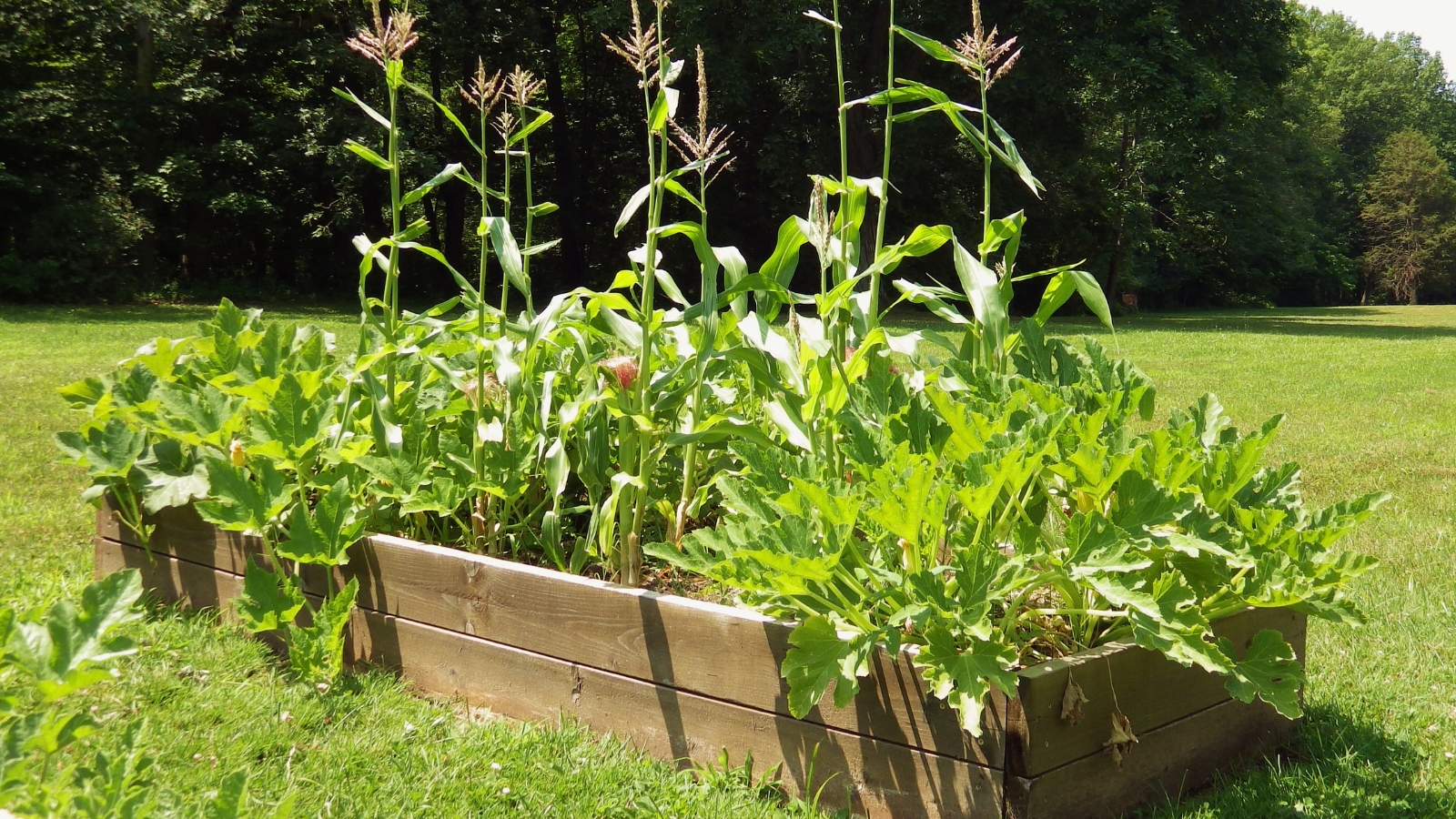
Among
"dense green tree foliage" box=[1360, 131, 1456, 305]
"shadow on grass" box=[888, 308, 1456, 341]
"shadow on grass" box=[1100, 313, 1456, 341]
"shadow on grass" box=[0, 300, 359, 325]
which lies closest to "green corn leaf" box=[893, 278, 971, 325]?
"shadow on grass" box=[888, 308, 1456, 341]

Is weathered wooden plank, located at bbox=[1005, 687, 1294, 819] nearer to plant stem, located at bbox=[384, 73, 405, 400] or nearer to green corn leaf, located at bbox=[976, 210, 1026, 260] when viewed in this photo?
green corn leaf, located at bbox=[976, 210, 1026, 260]

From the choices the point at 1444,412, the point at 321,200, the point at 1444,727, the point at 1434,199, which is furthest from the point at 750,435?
the point at 1434,199

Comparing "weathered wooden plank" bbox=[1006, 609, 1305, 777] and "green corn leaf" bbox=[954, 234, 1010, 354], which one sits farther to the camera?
"green corn leaf" bbox=[954, 234, 1010, 354]

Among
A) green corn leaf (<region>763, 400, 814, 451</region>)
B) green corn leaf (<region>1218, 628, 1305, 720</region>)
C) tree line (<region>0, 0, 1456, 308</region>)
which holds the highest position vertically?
tree line (<region>0, 0, 1456, 308</region>)

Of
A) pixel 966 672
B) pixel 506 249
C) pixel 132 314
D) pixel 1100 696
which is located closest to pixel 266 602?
pixel 506 249

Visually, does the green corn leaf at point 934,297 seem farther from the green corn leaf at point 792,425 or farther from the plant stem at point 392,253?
the plant stem at point 392,253

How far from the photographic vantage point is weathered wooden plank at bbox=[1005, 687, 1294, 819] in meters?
1.52

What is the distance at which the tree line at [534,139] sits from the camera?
14.6 m

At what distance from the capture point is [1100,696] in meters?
1.58

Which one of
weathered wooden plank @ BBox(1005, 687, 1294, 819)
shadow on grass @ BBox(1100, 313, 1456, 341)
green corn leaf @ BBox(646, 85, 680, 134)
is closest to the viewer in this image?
weathered wooden plank @ BBox(1005, 687, 1294, 819)

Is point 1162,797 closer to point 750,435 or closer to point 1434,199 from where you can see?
point 750,435

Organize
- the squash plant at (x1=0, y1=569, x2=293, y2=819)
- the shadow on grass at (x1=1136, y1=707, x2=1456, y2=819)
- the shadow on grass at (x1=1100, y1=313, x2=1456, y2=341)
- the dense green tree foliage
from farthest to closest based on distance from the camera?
the dense green tree foliage, the shadow on grass at (x1=1100, y1=313, x2=1456, y2=341), the shadow on grass at (x1=1136, y1=707, x2=1456, y2=819), the squash plant at (x1=0, y1=569, x2=293, y2=819)

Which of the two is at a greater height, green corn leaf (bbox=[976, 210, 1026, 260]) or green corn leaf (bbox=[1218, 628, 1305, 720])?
green corn leaf (bbox=[976, 210, 1026, 260])

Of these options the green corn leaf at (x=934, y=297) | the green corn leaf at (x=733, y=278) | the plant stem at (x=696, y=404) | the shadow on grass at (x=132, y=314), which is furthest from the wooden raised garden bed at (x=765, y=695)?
the shadow on grass at (x=132, y=314)
